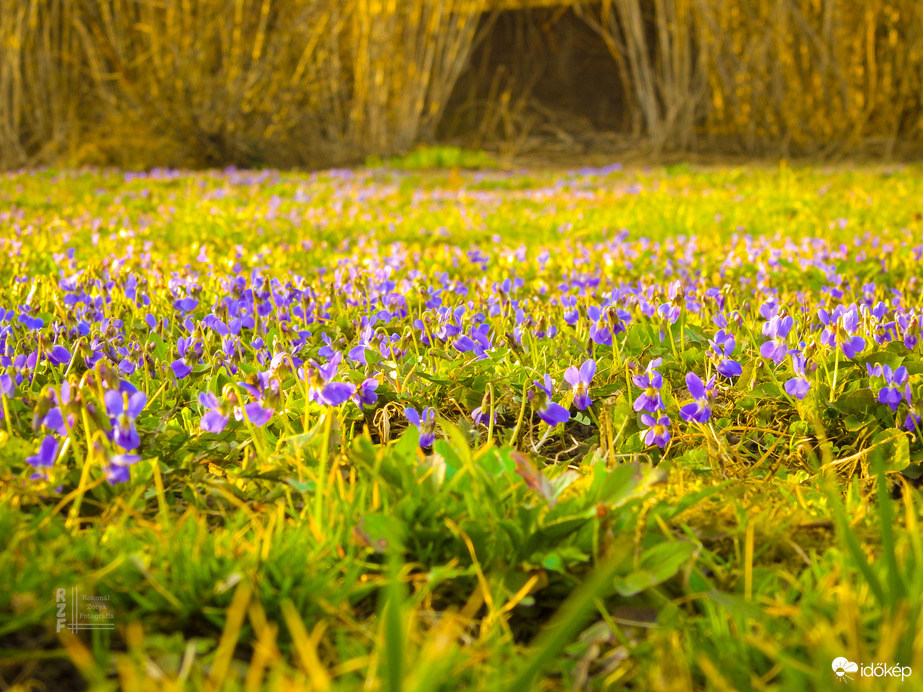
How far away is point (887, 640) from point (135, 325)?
253 centimetres

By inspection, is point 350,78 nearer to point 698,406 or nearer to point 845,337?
point 845,337

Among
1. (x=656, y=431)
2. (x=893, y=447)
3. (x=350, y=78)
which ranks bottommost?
(x=893, y=447)

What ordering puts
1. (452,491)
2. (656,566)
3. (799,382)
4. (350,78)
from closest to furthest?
(656,566) → (452,491) → (799,382) → (350,78)

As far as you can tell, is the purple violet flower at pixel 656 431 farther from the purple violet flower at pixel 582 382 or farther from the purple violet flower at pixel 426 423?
the purple violet flower at pixel 426 423

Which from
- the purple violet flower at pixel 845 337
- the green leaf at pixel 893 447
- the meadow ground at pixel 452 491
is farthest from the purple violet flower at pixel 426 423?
the purple violet flower at pixel 845 337

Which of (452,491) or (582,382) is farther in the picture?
(582,382)

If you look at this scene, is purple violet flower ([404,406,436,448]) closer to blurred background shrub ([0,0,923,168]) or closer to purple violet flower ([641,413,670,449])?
purple violet flower ([641,413,670,449])

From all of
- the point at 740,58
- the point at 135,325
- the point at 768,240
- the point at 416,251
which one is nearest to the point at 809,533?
the point at 135,325

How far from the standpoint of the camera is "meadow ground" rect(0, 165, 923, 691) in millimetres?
1207

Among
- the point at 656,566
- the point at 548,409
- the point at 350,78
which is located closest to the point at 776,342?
the point at 548,409

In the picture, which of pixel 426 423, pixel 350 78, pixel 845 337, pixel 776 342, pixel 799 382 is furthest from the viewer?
pixel 350 78

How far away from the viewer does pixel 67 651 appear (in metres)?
1.19

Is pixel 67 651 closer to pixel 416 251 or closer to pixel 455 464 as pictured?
pixel 455 464

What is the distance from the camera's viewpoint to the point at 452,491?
1.63m
